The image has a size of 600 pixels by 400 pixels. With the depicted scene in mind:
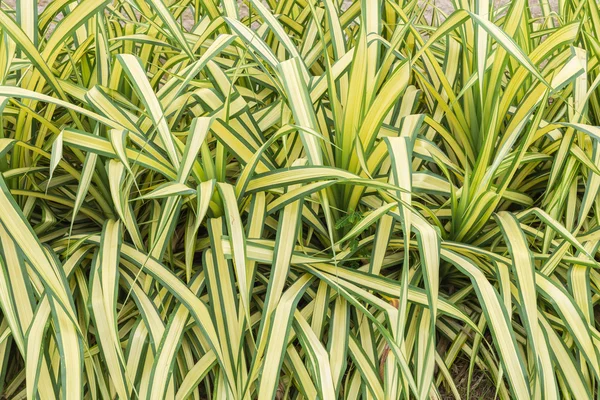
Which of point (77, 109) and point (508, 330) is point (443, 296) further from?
point (77, 109)

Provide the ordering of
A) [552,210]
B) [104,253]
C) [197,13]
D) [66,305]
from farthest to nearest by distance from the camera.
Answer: [197,13], [552,210], [104,253], [66,305]

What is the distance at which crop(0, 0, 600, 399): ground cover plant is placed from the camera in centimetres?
107

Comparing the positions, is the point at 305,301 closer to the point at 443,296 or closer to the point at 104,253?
the point at 443,296

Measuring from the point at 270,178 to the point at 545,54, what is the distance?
58 cm

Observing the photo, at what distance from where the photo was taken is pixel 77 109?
3.63 ft

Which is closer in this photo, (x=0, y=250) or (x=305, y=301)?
Answer: (x=0, y=250)

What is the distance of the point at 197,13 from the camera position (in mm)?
1738

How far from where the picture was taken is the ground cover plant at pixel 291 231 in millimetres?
1065

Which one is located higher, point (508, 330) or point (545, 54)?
point (545, 54)

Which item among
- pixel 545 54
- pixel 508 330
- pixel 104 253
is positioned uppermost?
pixel 545 54

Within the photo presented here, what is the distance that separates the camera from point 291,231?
3.72ft

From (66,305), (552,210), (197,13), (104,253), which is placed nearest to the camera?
(66,305)

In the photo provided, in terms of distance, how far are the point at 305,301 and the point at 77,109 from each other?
1.67 ft

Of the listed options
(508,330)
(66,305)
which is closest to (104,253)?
(66,305)
